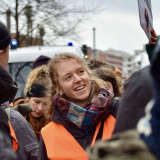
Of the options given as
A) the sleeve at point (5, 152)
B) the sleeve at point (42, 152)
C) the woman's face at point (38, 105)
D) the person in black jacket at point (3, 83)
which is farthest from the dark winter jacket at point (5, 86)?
the woman's face at point (38, 105)

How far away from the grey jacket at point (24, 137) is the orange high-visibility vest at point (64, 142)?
15 cm

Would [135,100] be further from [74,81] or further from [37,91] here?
[37,91]

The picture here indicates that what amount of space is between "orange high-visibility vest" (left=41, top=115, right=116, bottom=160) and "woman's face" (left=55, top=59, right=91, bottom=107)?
0.26 m

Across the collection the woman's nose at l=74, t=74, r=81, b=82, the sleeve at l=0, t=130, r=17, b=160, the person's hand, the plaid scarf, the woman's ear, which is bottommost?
the plaid scarf

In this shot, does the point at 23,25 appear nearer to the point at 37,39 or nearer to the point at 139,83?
the point at 37,39

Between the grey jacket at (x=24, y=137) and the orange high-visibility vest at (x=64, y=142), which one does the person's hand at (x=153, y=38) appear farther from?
the grey jacket at (x=24, y=137)

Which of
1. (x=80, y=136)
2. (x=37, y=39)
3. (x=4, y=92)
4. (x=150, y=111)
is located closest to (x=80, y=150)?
(x=80, y=136)

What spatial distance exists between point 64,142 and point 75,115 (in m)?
0.21

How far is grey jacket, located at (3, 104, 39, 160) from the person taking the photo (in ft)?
8.96

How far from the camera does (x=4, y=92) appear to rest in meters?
2.28

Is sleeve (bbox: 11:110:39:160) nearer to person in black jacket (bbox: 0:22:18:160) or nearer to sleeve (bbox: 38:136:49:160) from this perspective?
sleeve (bbox: 38:136:49:160)

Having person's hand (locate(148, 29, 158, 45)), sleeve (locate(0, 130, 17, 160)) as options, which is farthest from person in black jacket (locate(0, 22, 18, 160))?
person's hand (locate(148, 29, 158, 45))

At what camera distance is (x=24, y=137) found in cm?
Answer: 278

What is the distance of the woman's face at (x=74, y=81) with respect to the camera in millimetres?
2812
